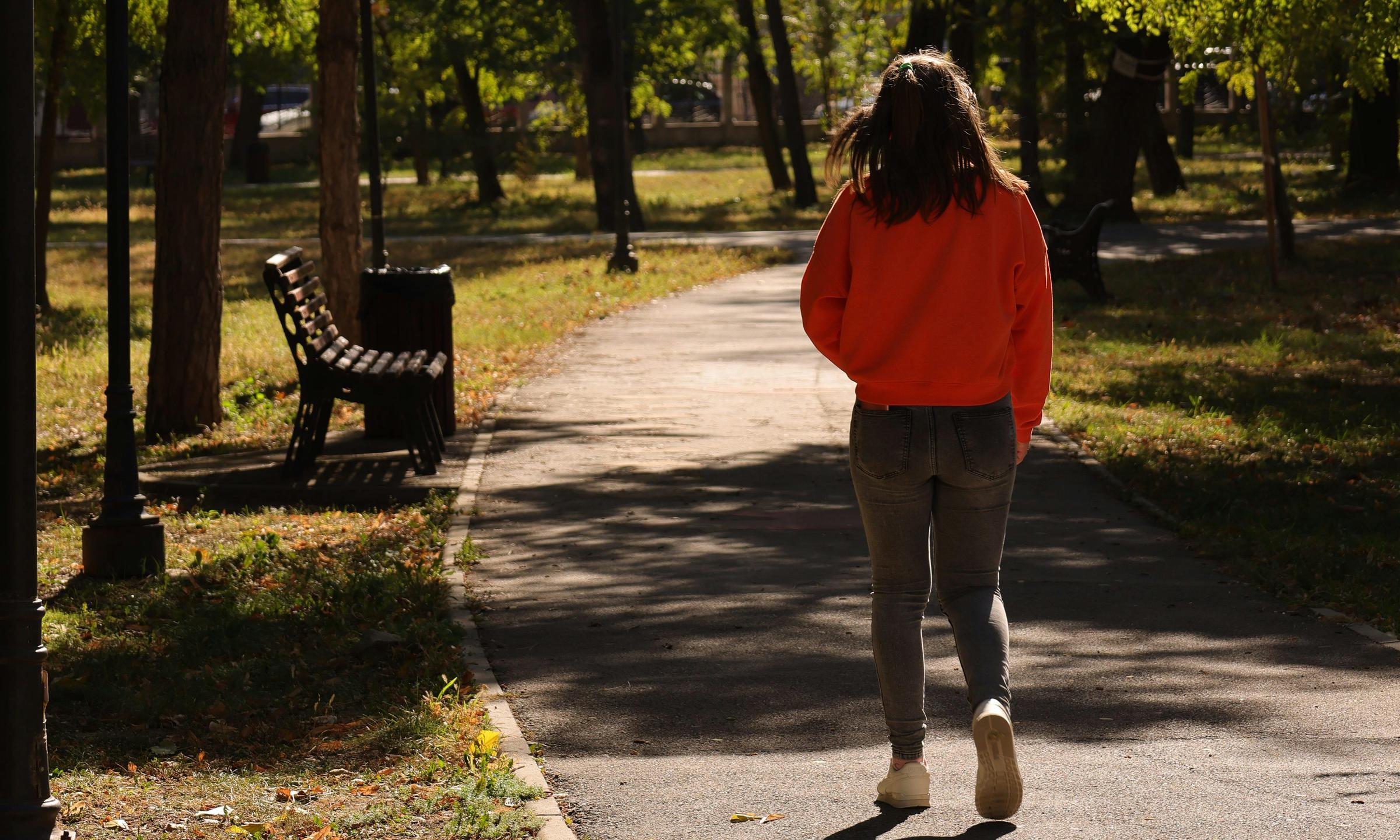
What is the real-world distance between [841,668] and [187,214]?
6.94 meters

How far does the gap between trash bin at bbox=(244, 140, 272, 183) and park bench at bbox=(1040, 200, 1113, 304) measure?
35017 mm

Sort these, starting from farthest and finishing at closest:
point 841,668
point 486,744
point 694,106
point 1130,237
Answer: point 694,106 → point 1130,237 → point 841,668 → point 486,744

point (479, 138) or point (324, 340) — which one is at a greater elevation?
point (479, 138)

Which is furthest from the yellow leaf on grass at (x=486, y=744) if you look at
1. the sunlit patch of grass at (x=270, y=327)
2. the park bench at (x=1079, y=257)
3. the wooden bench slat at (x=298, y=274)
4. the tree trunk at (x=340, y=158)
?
the park bench at (x=1079, y=257)

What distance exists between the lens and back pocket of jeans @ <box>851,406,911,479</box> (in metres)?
4.15

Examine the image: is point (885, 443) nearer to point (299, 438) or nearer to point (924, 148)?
point (924, 148)

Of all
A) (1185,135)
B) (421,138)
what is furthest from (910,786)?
(1185,135)

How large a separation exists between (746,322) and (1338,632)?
1107 centimetres

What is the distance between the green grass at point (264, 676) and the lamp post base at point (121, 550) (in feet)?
0.35

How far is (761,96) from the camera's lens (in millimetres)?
38156

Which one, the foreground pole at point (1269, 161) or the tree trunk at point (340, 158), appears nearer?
the tree trunk at point (340, 158)

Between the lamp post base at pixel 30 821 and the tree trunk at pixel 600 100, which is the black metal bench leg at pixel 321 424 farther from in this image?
the tree trunk at pixel 600 100

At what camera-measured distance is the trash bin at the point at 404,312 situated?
34.6ft

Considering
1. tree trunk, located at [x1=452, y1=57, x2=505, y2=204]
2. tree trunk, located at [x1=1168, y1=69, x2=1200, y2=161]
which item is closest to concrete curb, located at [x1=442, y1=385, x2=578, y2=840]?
tree trunk, located at [x1=452, y1=57, x2=505, y2=204]
